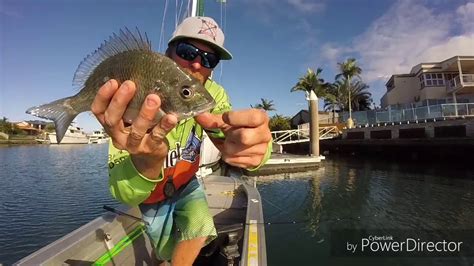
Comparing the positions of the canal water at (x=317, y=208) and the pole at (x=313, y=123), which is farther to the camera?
the pole at (x=313, y=123)

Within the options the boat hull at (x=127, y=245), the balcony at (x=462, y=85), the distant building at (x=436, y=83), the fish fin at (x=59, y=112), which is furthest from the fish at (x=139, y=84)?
the balcony at (x=462, y=85)

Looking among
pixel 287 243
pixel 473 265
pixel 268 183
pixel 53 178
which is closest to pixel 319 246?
pixel 287 243

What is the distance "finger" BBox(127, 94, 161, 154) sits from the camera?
5.32 feet

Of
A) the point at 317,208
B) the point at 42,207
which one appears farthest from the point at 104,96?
the point at 42,207

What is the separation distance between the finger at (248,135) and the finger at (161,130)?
12.0 inches

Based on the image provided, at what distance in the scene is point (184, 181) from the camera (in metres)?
2.96

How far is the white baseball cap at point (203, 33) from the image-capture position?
2.45 m

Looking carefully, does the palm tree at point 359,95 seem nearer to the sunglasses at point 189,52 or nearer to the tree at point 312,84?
the tree at point 312,84

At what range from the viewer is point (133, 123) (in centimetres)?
169

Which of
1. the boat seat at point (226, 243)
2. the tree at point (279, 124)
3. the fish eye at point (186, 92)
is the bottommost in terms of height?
the boat seat at point (226, 243)

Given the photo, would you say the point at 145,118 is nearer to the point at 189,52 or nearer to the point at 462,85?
the point at 189,52

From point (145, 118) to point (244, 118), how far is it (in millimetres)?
510

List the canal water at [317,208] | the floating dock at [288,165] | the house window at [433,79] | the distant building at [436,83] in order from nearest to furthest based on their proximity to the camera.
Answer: the canal water at [317,208], the floating dock at [288,165], the distant building at [436,83], the house window at [433,79]

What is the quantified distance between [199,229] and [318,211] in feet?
36.7
